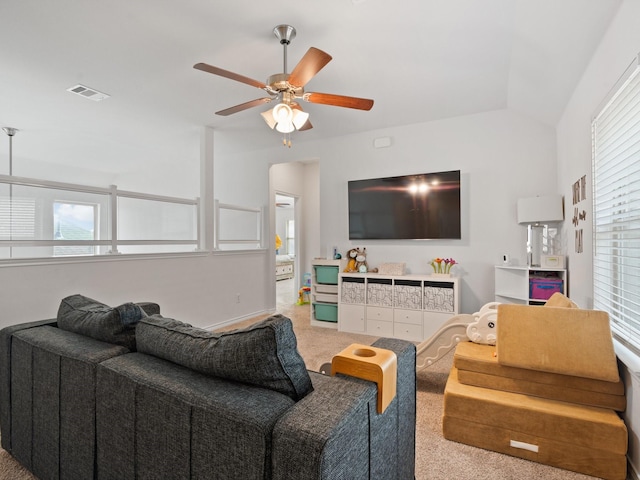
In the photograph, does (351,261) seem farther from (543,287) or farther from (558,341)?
(558,341)

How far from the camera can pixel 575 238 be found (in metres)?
2.92

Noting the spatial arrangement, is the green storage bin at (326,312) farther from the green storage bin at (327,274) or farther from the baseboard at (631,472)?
the baseboard at (631,472)

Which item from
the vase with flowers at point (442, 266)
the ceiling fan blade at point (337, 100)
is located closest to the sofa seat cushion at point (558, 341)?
the ceiling fan blade at point (337, 100)

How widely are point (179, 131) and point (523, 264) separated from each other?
4619 millimetres

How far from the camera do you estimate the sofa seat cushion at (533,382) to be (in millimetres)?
1754

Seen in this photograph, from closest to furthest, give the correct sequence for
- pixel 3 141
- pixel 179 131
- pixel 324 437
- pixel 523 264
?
pixel 324 437 → pixel 523 264 → pixel 179 131 → pixel 3 141

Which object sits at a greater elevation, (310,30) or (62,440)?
(310,30)

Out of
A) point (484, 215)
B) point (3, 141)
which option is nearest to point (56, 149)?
point (3, 141)

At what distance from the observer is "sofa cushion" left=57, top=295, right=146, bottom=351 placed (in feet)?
4.66

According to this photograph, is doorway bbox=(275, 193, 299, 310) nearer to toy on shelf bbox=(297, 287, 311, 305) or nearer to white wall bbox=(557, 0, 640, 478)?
toy on shelf bbox=(297, 287, 311, 305)

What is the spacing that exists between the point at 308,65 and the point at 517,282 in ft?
10.0

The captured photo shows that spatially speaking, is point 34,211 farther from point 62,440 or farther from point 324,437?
point 324,437

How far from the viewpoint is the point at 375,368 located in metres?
1.06

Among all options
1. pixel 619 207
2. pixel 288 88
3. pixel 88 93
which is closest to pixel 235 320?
pixel 88 93
